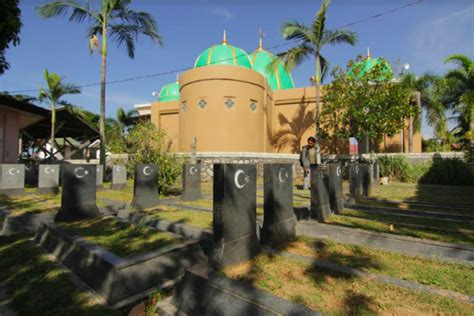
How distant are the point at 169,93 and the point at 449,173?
1017 inches

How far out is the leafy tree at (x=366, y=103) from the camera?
12859mm

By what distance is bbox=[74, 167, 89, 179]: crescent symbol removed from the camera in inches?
240

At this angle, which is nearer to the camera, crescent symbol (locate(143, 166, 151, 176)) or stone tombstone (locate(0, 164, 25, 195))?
crescent symbol (locate(143, 166, 151, 176))

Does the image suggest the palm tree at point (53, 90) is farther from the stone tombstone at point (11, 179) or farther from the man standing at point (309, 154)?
the man standing at point (309, 154)

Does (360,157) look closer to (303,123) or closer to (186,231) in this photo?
(303,123)

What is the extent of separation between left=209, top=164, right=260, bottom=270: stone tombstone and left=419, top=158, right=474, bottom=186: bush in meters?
12.9

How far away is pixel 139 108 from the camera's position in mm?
30672

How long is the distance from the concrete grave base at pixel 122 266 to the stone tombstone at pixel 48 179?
6.97 meters

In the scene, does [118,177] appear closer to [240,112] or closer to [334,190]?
[240,112]

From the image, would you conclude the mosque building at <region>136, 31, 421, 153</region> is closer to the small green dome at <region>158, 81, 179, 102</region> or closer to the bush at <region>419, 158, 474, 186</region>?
the bush at <region>419, 158, 474, 186</region>

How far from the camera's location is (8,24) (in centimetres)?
816

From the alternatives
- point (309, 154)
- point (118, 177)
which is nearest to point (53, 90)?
point (118, 177)

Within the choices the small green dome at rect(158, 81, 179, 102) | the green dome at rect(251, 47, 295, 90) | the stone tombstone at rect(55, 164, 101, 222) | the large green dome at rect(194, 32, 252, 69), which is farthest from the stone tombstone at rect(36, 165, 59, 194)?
the small green dome at rect(158, 81, 179, 102)

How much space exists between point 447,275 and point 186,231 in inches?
146
